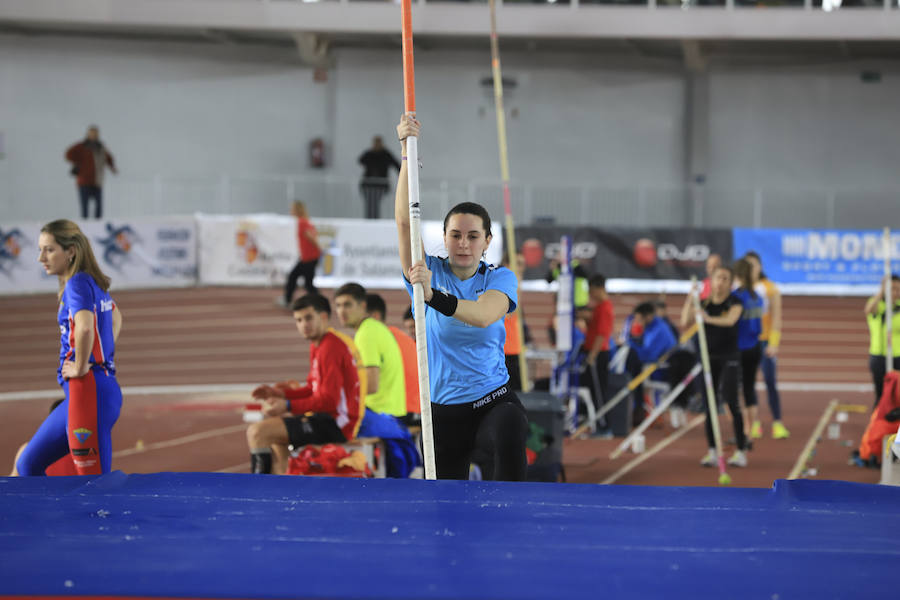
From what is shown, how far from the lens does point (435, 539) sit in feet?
8.98

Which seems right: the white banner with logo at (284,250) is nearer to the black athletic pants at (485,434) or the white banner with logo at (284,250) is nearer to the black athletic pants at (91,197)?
the black athletic pants at (91,197)

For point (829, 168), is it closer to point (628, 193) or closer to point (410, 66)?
point (628, 193)

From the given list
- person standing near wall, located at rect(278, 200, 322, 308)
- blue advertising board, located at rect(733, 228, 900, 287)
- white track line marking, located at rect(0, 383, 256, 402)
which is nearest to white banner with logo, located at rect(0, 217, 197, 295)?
person standing near wall, located at rect(278, 200, 322, 308)

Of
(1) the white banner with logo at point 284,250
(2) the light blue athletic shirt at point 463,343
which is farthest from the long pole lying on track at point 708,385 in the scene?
(1) the white banner with logo at point 284,250

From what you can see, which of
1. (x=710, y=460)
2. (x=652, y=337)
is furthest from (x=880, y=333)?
(x=652, y=337)

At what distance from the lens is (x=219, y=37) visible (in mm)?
22031

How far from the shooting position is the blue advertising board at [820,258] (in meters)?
18.7

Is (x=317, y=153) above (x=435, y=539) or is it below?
above

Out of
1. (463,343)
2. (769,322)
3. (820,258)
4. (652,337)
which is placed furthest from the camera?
(820,258)

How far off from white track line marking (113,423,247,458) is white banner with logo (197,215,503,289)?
7960 mm

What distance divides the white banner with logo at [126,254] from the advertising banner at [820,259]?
35.3ft

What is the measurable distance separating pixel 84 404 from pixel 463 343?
1.79 metres

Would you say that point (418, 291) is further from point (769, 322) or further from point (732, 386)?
point (769, 322)

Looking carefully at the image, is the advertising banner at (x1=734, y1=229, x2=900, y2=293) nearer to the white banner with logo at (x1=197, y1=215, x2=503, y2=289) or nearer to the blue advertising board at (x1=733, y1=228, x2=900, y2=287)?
the blue advertising board at (x1=733, y1=228, x2=900, y2=287)
